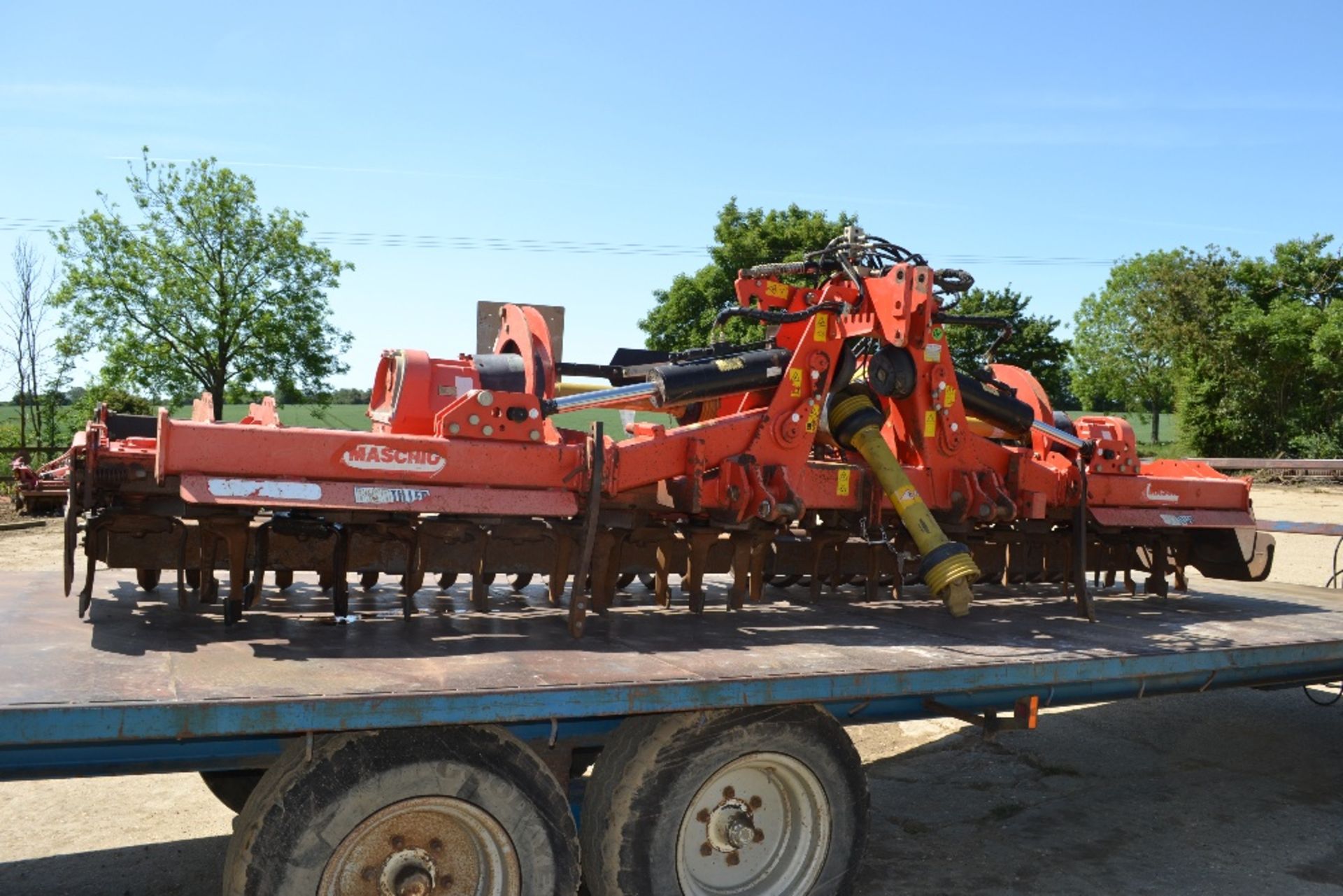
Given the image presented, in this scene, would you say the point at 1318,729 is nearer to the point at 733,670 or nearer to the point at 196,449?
the point at 733,670

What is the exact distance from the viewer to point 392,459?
4367mm

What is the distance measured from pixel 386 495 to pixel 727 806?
166 centimetres

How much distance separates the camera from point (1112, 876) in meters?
5.11

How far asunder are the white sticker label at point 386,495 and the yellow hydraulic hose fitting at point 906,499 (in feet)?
7.09

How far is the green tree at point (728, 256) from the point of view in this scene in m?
34.7

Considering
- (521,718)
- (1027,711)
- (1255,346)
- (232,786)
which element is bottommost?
(232,786)

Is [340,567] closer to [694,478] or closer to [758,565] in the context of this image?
[694,478]

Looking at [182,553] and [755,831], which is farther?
A: [182,553]

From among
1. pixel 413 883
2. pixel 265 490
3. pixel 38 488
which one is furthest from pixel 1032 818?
pixel 38 488

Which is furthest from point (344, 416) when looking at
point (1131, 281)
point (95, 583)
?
point (1131, 281)

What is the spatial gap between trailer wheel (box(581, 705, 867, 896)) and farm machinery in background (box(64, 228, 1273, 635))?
76cm

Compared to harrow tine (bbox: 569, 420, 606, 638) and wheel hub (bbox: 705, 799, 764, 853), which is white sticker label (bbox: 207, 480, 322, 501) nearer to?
harrow tine (bbox: 569, 420, 606, 638)

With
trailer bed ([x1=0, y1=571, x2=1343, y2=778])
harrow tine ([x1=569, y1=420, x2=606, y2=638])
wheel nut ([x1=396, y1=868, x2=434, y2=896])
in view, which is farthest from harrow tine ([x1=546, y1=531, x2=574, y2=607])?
wheel nut ([x1=396, y1=868, x2=434, y2=896])

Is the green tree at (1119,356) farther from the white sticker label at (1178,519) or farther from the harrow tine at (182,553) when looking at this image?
the harrow tine at (182,553)
